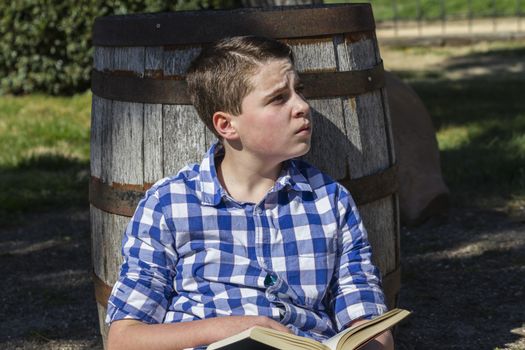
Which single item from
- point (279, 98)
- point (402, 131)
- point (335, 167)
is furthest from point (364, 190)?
point (402, 131)

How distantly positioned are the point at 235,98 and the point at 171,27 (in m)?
0.40

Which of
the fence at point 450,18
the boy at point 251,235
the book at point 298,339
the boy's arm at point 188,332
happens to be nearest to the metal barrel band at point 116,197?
the boy at point 251,235

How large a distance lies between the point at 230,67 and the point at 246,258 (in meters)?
0.48

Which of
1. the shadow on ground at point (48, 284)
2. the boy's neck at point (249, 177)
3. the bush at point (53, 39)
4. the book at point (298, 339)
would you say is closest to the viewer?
the book at point (298, 339)

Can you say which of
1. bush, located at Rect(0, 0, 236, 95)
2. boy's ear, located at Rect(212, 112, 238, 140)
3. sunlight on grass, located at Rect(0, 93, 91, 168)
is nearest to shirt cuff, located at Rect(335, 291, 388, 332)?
boy's ear, located at Rect(212, 112, 238, 140)

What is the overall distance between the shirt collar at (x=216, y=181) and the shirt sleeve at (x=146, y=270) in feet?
0.40

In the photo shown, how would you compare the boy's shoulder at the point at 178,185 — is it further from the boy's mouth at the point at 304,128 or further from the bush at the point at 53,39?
the bush at the point at 53,39

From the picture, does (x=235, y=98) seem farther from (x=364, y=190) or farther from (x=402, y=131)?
(x=402, y=131)

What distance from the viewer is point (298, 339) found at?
2.23 meters

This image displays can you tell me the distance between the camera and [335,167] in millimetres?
3029

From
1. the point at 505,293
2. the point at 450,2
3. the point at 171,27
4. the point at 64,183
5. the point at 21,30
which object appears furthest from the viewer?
the point at 450,2

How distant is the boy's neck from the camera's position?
2646 millimetres

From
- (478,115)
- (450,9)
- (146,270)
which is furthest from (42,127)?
(450,9)

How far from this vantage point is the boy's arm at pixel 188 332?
94.7 inches
